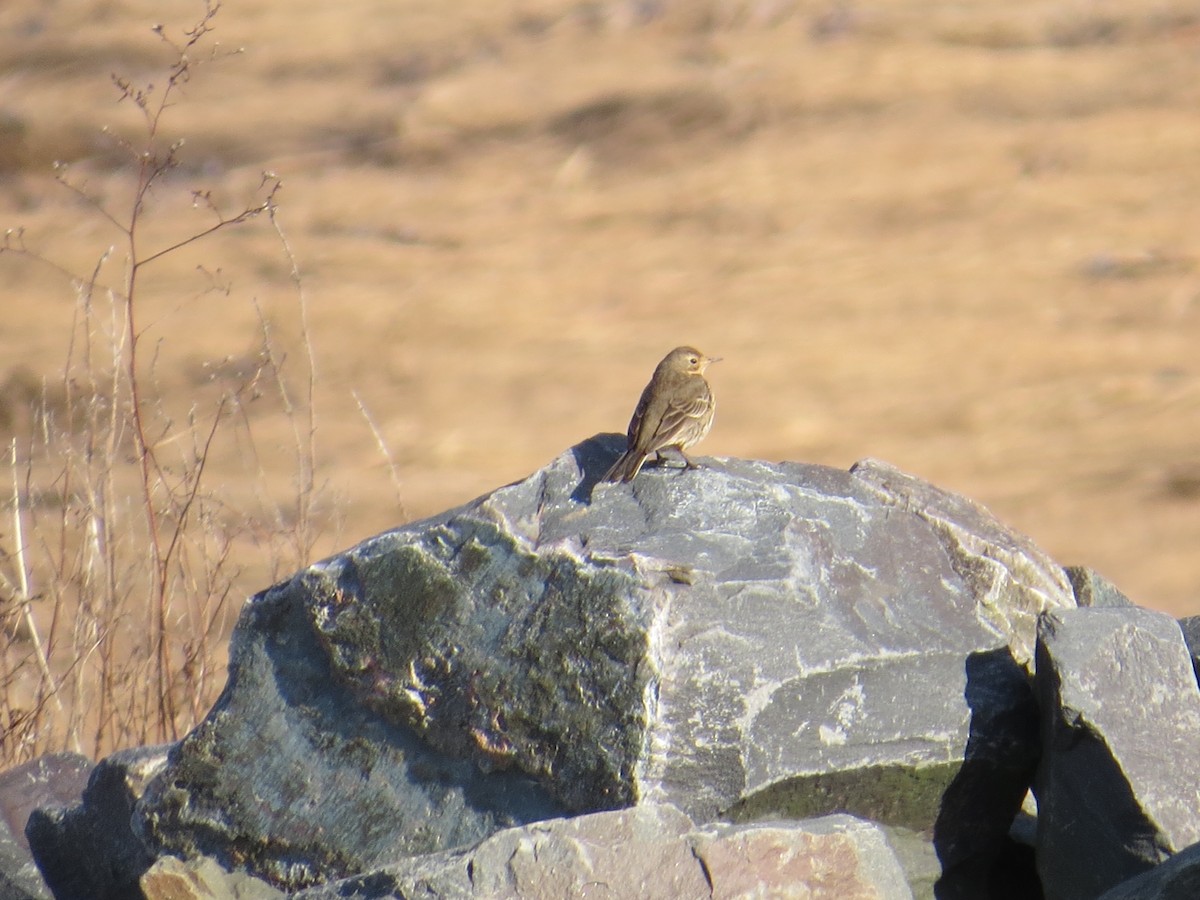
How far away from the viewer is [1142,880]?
3.38 m

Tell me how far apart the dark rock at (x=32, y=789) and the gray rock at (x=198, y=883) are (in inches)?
27.5

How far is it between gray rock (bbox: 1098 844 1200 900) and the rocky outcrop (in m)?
0.37

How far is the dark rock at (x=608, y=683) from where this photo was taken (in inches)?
155

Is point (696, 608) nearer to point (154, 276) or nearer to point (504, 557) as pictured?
point (504, 557)

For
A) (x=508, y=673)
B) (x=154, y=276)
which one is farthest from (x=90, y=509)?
(x=154, y=276)

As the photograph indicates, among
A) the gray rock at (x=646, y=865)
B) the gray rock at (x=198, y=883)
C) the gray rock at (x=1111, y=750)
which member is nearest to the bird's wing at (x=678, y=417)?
the gray rock at (x=1111, y=750)

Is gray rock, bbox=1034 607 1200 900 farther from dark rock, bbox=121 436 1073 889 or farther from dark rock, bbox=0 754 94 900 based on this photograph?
dark rock, bbox=0 754 94 900

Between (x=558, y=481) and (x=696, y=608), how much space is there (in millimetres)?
706

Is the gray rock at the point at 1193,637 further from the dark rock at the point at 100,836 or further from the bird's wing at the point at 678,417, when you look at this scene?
the dark rock at the point at 100,836

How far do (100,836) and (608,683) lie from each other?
63.0 inches

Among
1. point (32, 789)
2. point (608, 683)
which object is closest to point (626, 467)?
point (608, 683)

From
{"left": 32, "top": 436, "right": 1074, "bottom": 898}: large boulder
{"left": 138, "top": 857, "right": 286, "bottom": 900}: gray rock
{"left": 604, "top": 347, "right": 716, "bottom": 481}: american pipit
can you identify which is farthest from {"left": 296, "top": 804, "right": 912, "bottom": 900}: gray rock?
{"left": 604, "top": 347, "right": 716, "bottom": 481}: american pipit

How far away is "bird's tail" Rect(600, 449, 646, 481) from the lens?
4.71 meters

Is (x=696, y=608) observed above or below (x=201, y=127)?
below
